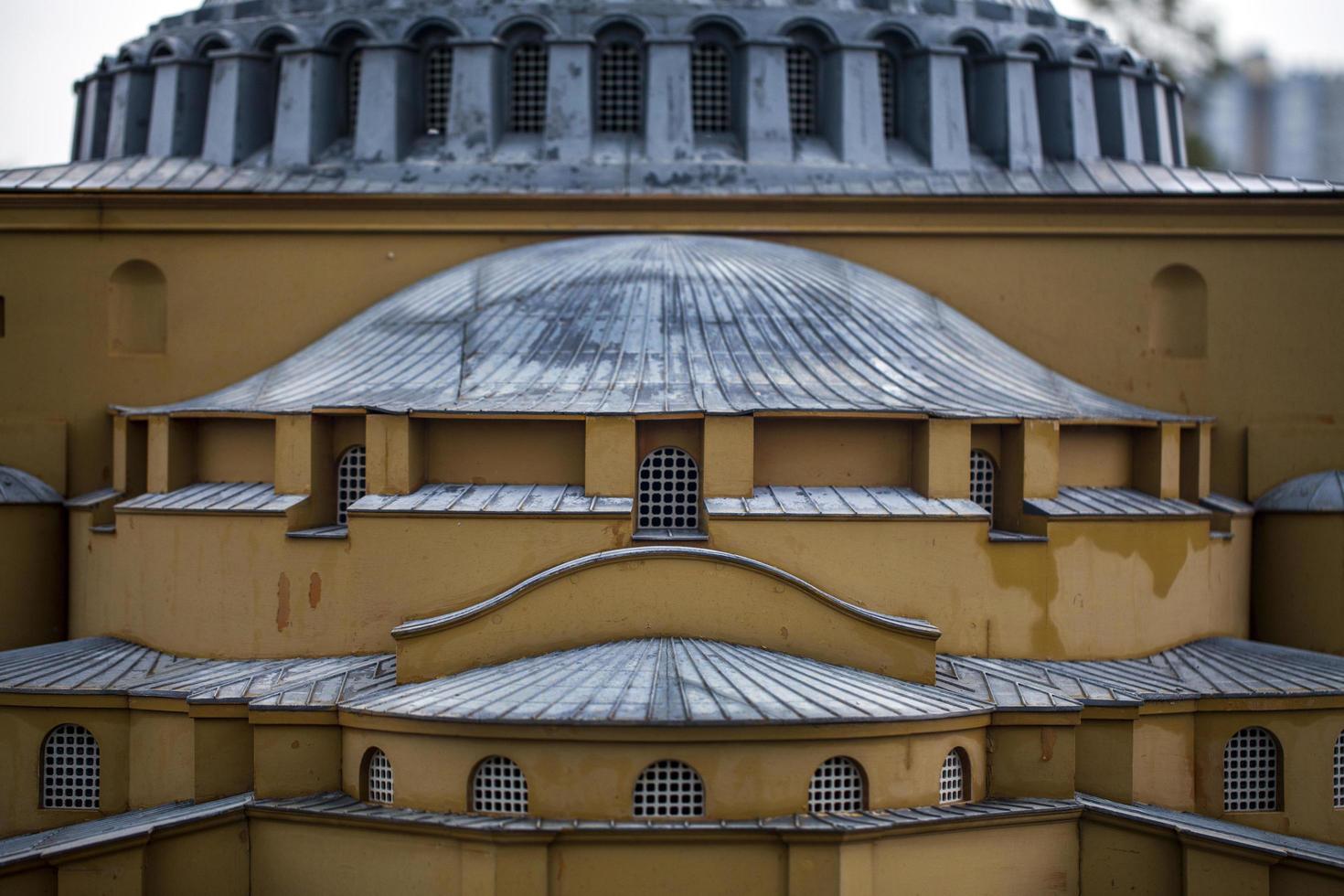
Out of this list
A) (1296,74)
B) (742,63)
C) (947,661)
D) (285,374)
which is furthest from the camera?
(1296,74)

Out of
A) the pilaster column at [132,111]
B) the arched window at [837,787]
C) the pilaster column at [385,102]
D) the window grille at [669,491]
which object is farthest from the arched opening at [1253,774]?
the pilaster column at [132,111]

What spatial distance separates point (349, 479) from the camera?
25016mm

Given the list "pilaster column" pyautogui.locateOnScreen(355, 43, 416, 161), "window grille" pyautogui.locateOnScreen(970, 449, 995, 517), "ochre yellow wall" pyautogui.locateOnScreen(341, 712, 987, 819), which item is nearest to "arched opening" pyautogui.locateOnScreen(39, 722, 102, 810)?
"ochre yellow wall" pyautogui.locateOnScreen(341, 712, 987, 819)

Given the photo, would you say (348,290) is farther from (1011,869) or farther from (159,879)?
(1011,869)

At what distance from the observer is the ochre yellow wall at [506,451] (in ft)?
78.3

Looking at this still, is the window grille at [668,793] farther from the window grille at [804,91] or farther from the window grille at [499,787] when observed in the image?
the window grille at [804,91]

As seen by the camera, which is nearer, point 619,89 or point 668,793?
point 668,793

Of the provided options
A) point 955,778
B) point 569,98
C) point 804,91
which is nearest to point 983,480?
point 955,778

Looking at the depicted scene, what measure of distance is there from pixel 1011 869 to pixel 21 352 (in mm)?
20004

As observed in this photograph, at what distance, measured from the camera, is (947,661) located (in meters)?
22.8

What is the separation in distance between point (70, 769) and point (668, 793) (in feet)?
31.9

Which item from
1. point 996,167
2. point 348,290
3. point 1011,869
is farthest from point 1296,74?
point 1011,869

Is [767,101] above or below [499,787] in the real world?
above

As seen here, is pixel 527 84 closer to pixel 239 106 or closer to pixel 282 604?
pixel 239 106
